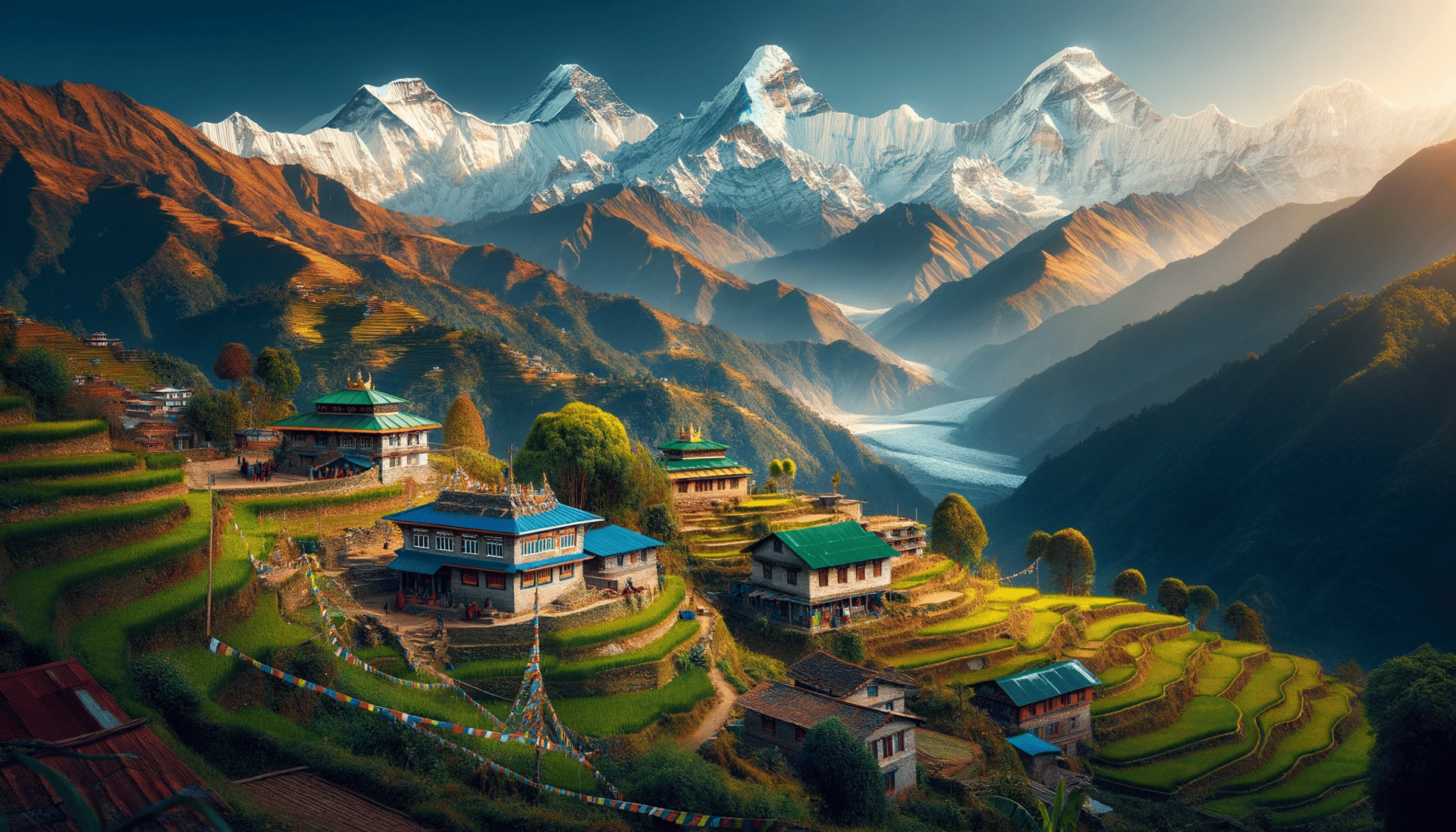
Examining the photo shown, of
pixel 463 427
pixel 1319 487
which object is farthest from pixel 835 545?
pixel 1319 487

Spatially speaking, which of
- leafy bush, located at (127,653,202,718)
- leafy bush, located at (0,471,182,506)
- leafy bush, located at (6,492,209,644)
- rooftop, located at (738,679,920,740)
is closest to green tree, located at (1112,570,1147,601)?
rooftop, located at (738,679,920,740)

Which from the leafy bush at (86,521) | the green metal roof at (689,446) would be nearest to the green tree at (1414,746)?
the green metal roof at (689,446)

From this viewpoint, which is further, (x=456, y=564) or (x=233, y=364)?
(x=233, y=364)

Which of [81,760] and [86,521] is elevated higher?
[86,521]

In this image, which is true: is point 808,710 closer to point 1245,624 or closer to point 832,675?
point 832,675

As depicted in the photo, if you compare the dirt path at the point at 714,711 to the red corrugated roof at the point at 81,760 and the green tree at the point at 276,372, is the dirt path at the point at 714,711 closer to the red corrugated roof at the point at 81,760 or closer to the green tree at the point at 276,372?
the red corrugated roof at the point at 81,760
